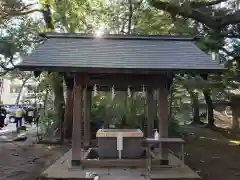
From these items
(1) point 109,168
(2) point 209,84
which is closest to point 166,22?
(2) point 209,84

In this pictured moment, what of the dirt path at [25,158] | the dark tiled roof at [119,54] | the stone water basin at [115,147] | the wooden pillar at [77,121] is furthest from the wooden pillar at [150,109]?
the dirt path at [25,158]

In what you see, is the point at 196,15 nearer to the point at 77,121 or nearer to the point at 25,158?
the point at 77,121

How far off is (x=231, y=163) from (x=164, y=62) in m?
3.94

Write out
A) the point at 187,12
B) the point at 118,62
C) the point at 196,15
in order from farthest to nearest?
the point at 196,15 → the point at 187,12 → the point at 118,62

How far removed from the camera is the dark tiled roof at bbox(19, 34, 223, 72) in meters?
6.18

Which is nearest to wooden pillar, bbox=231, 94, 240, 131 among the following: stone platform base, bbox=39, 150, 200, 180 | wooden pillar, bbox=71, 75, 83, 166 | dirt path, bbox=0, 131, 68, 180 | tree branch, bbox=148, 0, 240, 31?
tree branch, bbox=148, 0, 240, 31

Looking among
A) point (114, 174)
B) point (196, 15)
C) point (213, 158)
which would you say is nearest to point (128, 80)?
point (114, 174)

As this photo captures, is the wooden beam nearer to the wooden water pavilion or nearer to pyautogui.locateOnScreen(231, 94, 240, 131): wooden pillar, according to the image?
the wooden water pavilion

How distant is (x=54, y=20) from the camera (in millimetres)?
14344

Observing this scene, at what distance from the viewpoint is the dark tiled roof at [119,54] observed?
618 cm

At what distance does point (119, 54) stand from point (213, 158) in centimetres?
468

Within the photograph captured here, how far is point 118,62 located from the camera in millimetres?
6414

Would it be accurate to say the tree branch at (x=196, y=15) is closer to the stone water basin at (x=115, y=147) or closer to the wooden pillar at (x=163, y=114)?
the wooden pillar at (x=163, y=114)

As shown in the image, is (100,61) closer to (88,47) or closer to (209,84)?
(88,47)
